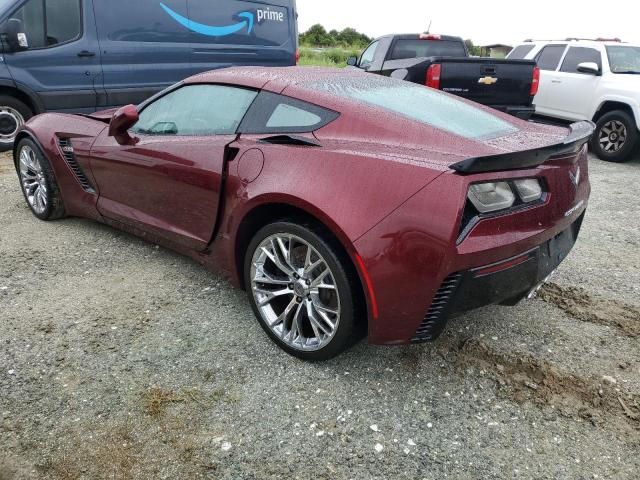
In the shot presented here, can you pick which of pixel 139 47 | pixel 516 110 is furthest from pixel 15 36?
pixel 516 110

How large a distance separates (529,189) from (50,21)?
6.63m

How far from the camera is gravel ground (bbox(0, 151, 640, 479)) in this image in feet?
Answer: 6.54

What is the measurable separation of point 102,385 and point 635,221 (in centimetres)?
456

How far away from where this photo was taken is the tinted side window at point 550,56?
838 centimetres

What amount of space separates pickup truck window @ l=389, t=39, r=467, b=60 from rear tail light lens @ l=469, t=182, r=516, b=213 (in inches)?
278

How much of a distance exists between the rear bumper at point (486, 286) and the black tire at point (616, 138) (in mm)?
5790

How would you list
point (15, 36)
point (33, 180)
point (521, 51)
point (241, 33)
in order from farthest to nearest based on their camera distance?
point (521, 51) < point (241, 33) < point (15, 36) < point (33, 180)

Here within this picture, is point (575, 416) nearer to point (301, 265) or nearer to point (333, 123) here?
point (301, 265)

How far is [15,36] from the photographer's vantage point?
20.6 feet

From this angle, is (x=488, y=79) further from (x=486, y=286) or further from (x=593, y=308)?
(x=486, y=286)

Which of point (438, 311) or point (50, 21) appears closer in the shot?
point (438, 311)

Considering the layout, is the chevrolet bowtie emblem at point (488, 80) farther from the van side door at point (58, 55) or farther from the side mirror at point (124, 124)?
the van side door at point (58, 55)

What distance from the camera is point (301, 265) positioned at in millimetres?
2533

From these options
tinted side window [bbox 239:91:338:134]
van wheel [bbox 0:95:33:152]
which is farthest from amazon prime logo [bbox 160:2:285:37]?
tinted side window [bbox 239:91:338:134]
